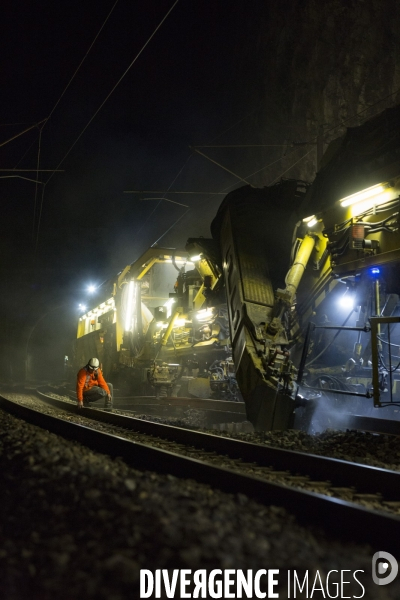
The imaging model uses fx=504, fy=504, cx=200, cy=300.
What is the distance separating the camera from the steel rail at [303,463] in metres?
4.60

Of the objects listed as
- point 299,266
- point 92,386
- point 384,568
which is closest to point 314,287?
point 299,266

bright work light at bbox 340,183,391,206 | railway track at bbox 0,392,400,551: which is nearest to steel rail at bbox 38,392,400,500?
railway track at bbox 0,392,400,551

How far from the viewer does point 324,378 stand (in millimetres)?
10711

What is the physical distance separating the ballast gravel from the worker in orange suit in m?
8.21

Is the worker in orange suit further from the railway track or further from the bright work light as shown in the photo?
the bright work light

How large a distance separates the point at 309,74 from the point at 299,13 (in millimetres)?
4941

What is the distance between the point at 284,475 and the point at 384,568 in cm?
269

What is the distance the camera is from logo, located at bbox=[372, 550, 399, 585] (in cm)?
261

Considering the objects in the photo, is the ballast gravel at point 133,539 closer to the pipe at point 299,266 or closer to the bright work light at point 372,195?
the pipe at point 299,266

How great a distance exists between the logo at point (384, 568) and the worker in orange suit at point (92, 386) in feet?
33.3

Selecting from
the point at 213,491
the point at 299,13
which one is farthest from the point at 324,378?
the point at 299,13

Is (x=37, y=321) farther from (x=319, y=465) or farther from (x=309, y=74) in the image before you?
(x=319, y=465)

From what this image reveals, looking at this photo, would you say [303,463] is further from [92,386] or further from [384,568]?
[92,386]

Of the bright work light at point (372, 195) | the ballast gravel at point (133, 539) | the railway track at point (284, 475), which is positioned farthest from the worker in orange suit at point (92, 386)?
the ballast gravel at point (133, 539)
